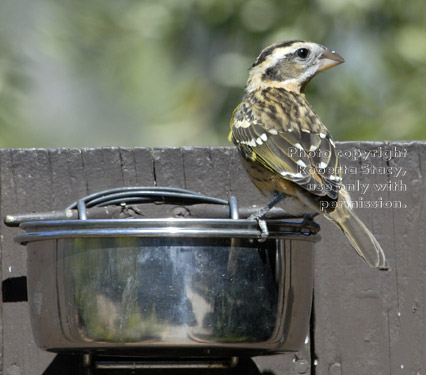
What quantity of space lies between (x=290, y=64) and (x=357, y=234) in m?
1.61

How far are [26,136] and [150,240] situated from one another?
3.14m

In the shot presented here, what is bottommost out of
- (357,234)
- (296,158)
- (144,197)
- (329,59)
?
(357,234)

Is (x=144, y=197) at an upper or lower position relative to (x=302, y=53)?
lower

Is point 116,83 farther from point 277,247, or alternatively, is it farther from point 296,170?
point 277,247

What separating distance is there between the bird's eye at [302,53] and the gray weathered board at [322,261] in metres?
1.16

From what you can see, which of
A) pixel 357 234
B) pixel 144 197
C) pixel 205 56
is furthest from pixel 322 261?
pixel 205 56

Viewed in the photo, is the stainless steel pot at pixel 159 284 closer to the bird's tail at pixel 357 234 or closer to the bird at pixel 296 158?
the bird at pixel 296 158

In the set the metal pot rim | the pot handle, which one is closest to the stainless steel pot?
the metal pot rim

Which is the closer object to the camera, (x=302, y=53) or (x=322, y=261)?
(x=322, y=261)

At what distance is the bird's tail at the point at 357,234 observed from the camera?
11.5ft

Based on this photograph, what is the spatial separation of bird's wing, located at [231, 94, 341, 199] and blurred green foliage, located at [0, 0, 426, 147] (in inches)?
56.6

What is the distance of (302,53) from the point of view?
195 inches

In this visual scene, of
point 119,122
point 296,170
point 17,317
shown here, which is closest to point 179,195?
point 296,170

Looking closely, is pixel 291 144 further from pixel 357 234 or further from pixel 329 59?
pixel 329 59
